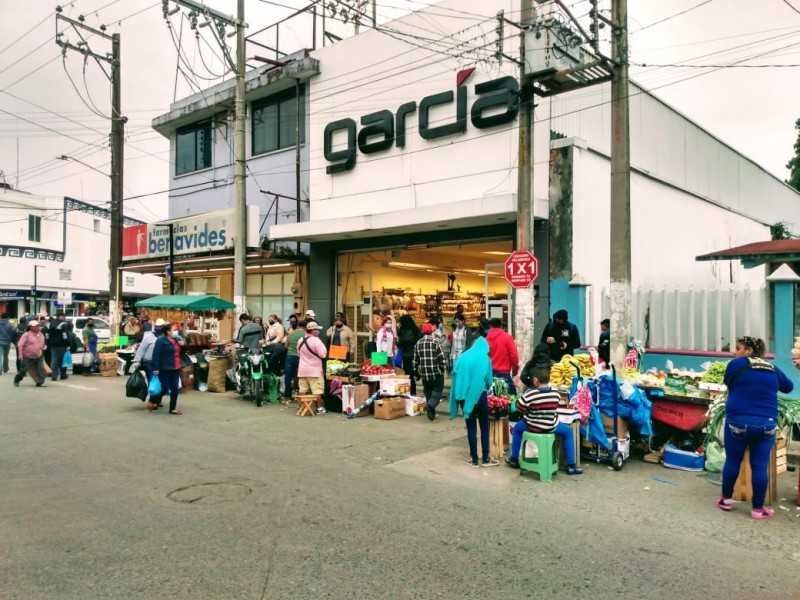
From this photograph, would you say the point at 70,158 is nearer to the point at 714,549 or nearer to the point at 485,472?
the point at 485,472

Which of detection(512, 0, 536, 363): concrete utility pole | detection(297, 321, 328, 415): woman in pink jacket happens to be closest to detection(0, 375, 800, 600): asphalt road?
detection(297, 321, 328, 415): woman in pink jacket

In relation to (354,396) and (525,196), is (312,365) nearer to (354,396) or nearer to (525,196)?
(354,396)

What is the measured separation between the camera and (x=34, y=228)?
43.0 meters

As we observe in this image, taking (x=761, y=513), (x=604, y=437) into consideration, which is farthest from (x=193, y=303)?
(x=761, y=513)

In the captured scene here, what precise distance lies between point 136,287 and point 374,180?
148 ft

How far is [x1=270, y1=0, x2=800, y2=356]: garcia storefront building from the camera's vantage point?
45.3 ft

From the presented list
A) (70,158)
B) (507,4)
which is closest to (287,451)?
(507,4)

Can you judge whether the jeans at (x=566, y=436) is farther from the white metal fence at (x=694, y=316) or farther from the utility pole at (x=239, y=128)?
the utility pole at (x=239, y=128)

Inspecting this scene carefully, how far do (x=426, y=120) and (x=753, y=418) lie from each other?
11890 mm

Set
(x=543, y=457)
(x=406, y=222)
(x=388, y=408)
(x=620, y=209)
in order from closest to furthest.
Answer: (x=543, y=457), (x=620, y=209), (x=388, y=408), (x=406, y=222)

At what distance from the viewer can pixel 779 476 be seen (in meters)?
7.38

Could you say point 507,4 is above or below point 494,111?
above

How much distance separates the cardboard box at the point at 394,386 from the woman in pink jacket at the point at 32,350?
31.2ft

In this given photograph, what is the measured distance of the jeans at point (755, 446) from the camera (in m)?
5.79
